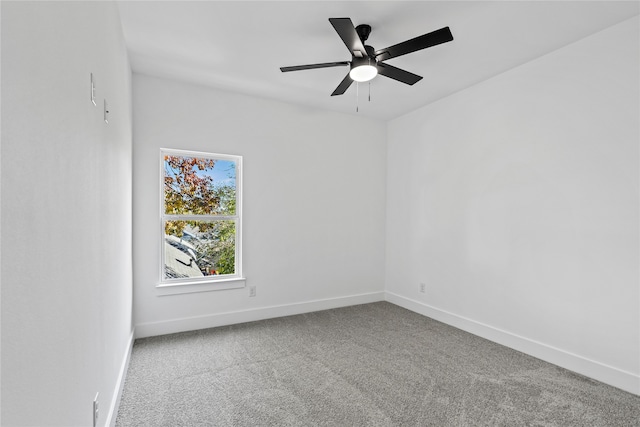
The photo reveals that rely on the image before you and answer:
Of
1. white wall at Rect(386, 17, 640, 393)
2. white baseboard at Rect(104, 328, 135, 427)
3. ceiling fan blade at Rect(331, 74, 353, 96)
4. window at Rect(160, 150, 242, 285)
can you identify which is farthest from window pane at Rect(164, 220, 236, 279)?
white wall at Rect(386, 17, 640, 393)

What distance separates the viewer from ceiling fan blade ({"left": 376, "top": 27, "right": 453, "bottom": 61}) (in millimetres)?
2090

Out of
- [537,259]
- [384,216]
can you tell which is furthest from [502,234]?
[384,216]

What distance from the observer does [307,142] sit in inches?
169

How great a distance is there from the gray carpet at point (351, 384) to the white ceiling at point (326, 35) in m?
2.70

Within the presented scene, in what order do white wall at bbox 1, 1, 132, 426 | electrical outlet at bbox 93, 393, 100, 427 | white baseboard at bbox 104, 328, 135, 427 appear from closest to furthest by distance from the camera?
1. white wall at bbox 1, 1, 132, 426
2. electrical outlet at bbox 93, 393, 100, 427
3. white baseboard at bbox 104, 328, 135, 427

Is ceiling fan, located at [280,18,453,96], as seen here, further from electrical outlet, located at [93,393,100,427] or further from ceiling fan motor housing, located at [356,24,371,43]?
electrical outlet, located at [93,393,100,427]

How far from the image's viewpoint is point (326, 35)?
2641mm

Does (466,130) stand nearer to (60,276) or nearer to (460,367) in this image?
(460,367)

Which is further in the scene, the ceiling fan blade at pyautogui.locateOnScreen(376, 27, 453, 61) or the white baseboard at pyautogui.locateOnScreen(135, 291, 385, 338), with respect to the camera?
the white baseboard at pyautogui.locateOnScreen(135, 291, 385, 338)

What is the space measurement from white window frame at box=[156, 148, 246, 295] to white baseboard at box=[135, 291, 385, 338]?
0.32 meters

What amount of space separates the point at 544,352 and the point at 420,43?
282 cm

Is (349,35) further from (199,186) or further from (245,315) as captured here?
(245,315)

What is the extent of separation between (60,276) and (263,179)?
119 inches

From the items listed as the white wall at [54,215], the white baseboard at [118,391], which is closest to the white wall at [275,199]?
the white baseboard at [118,391]
